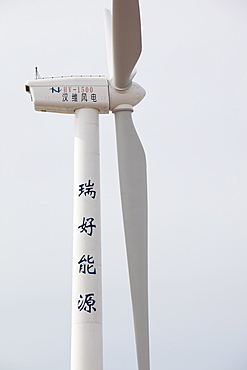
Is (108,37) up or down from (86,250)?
up

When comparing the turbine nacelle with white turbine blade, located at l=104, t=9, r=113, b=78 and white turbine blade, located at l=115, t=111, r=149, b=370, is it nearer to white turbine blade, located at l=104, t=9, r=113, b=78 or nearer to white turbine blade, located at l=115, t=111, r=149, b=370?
white turbine blade, located at l=115, t=111, r=149, b=370

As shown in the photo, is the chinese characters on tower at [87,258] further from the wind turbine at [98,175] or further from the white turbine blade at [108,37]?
the white turbine blade at [108,37]

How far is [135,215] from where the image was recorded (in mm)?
25906

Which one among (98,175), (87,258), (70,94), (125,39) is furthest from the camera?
(70,94)

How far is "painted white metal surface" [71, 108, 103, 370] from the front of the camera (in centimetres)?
2428

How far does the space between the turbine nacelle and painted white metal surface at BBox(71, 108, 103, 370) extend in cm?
35

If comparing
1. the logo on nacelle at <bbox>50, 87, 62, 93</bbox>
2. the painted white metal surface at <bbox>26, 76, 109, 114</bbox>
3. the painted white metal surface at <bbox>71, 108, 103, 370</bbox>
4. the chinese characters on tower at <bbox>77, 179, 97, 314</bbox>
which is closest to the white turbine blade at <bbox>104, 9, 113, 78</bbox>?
the painted white metal surface at <bbox>26, 76, 109, 114</bbox>

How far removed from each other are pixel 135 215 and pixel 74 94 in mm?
4709

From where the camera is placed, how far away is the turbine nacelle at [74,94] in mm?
27000

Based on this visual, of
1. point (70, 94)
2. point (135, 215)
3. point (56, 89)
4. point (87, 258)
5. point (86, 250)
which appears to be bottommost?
point (87, 258)

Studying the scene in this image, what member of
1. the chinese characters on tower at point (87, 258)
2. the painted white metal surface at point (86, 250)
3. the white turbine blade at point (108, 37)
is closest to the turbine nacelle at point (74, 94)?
the painted white metal surface at point (86, 250)

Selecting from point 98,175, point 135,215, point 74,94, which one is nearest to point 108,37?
point 74,94

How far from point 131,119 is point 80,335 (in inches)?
303

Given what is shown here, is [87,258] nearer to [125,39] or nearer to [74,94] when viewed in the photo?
[74,94]
